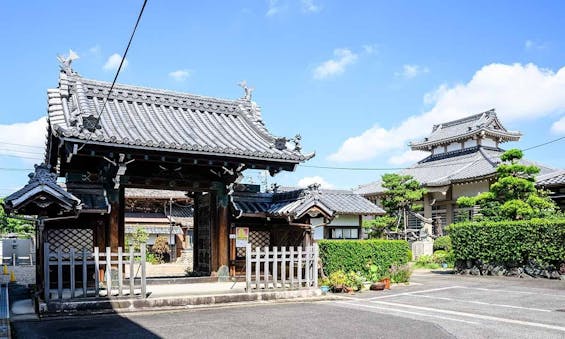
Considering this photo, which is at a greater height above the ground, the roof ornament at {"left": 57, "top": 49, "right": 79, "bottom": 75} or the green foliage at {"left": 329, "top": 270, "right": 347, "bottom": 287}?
the roof ornament at {"left": 57, "top": 49, "right": 79, "bottom": 75}

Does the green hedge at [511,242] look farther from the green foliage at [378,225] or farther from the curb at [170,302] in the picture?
the curb at [170,302]

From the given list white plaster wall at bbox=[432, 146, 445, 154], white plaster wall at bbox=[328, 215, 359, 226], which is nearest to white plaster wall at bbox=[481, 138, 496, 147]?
white plaster wall at bbox=[432, 146, 445, 154]

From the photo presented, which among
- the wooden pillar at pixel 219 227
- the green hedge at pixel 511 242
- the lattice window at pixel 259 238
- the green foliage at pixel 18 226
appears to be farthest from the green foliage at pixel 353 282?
the green foliage at pixel 18 226

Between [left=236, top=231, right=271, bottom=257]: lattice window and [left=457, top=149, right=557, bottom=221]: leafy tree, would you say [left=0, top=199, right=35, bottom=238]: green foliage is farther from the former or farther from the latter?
[left=457, top=149, right=557, bottom=221]: leafy tree

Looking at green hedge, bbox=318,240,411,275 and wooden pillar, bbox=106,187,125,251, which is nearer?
wooden pillar, bbox=106,187,125,251

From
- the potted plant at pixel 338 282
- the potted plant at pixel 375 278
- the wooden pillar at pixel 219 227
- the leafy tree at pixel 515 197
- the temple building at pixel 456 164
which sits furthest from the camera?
the temple building at pixel 456 164

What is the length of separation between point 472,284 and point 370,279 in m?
3.95

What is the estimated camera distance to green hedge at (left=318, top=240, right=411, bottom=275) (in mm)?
18469

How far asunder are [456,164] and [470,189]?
18.8ft

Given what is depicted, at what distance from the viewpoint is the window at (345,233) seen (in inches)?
998

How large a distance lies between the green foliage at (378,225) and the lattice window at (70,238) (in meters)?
20.0

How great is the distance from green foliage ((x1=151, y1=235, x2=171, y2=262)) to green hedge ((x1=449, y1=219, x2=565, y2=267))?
837 inches

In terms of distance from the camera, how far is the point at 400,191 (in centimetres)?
3216

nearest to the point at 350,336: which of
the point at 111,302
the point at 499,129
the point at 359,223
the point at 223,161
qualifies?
the point at 111,302
